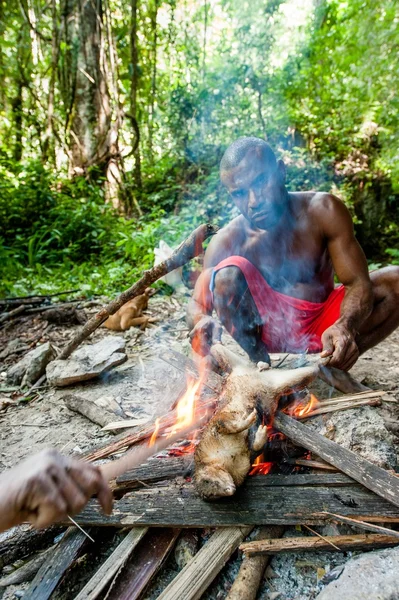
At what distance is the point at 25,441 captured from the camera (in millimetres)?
2453

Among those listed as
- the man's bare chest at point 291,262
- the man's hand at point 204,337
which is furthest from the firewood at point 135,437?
the man's bare chest at point 291,262

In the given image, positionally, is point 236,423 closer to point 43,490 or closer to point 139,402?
point 43,490

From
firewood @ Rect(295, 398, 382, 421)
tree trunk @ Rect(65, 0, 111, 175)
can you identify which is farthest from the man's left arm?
tree trunk @ Rect(65, 0, 111, 175)

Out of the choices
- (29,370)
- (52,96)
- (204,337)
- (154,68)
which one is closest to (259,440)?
(204,337)

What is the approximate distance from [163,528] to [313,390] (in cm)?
131

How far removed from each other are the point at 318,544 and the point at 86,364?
228 cm

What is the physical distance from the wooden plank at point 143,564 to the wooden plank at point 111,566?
36 mm

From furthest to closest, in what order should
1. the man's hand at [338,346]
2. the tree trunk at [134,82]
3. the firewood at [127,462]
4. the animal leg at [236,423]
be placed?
the tree trunk at [134,82]
the man's hand at [338,346]
the animal leg at [236,423]
the firewood at [127,462]

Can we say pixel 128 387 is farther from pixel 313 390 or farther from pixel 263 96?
pixel 263 96

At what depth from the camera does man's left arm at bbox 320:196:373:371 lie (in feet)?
7.43

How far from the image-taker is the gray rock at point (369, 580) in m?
1.14

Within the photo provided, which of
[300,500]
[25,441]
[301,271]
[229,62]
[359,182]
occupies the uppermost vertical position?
[229,62]

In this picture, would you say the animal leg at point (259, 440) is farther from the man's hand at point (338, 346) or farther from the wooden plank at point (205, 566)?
the man's hand at point (338, 346)

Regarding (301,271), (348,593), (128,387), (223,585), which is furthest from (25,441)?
(301,271)
